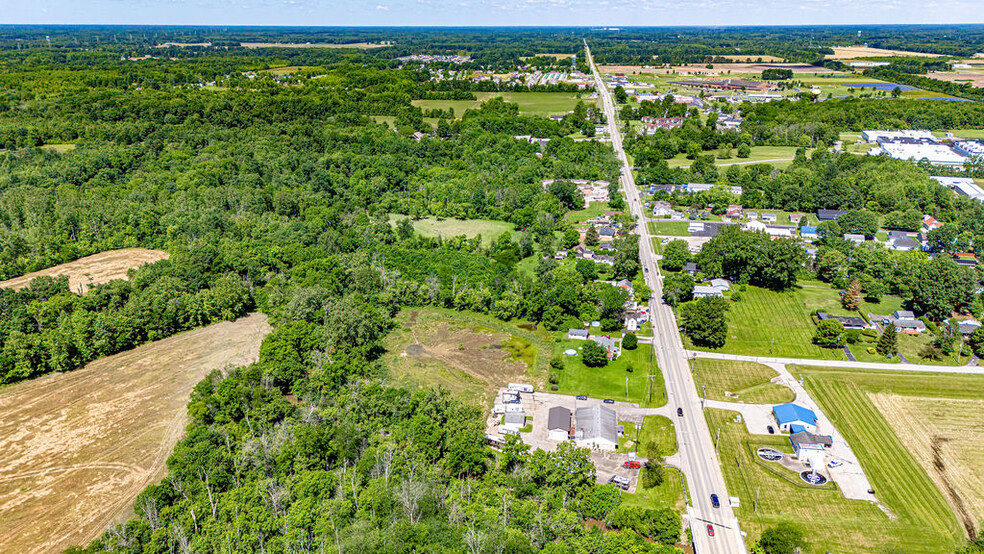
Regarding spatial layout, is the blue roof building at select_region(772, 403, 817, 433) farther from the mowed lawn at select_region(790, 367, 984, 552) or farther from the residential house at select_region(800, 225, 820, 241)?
the residential house at select_region(800, 225, 820, 241)

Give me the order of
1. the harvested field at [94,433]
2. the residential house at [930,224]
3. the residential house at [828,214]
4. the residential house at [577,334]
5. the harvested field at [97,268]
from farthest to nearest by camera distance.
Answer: the residential house at [828,214] → the residential house at [930,224] → the harvested field at [97,268] → the residential house at [577,334] → the harvested field at [94,433]

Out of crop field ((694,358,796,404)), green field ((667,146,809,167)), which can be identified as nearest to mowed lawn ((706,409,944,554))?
crop field ((694,358,796,404))

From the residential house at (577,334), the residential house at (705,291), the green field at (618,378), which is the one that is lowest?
the green field at (618,378)

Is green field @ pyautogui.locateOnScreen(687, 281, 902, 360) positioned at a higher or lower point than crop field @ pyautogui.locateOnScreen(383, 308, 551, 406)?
higher

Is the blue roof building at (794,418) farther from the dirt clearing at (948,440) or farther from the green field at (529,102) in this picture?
the green field at (529,102)

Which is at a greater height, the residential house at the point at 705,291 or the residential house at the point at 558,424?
the residential house at the point at 705,291

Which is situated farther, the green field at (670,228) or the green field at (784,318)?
the green field at (670,228)

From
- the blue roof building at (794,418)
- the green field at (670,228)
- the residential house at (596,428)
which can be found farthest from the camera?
the green field at (670,228)

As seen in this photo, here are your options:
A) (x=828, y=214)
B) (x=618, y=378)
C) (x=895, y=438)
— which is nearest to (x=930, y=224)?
(x=828, y=214)

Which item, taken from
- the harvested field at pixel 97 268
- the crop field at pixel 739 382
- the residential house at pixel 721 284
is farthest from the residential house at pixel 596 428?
the harvested field at pixel 97 268
